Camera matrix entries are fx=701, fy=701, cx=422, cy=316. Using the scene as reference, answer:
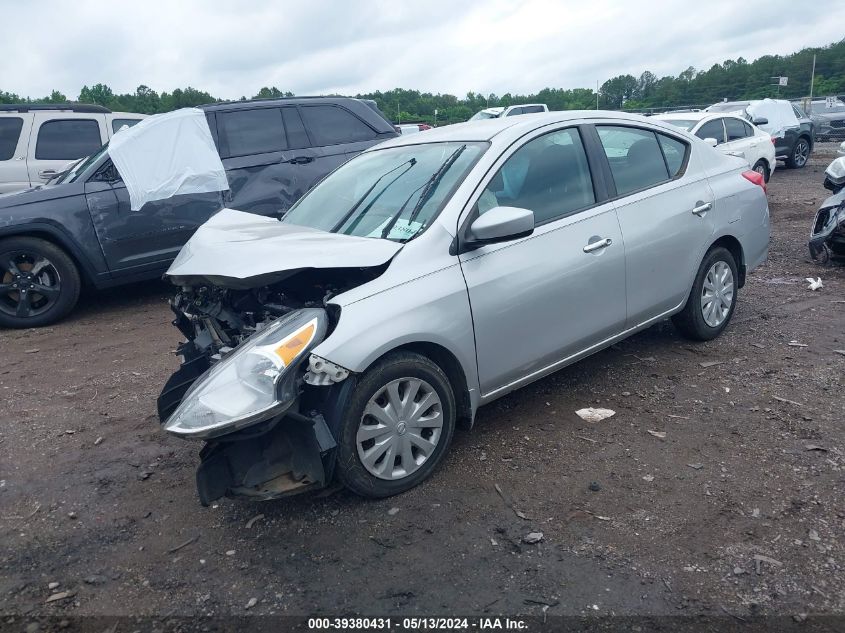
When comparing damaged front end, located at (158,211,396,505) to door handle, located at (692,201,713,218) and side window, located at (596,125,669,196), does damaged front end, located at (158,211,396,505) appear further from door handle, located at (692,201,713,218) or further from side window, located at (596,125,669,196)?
door handle, located at (692,201,713,218)

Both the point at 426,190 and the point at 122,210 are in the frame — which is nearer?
the point at 426,190

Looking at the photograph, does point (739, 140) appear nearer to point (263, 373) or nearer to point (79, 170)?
point (79, 170)

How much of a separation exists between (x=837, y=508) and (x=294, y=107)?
6791mm

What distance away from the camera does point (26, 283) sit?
22.5 ft

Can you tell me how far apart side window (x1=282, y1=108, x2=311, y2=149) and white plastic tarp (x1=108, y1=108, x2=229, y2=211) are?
0.90 metres

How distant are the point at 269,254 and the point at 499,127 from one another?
1675 mm

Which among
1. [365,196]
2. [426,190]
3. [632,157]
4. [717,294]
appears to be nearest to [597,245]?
[632,157]

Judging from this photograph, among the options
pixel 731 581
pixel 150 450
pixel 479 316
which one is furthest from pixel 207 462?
pixel 731 581

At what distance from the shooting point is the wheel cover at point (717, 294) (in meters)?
5.16

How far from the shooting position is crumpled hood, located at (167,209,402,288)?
3.35m

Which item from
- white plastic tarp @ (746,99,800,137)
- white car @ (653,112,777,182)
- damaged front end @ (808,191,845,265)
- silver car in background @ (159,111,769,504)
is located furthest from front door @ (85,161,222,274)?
white plastic tarp @ (746,99,800,137)

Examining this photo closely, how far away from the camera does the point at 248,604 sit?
2.79 meters

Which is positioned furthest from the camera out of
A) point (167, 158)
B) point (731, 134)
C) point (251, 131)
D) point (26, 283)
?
point (731, 134)

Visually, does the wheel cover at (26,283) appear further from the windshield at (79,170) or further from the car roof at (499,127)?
the car roof at (499,127)
